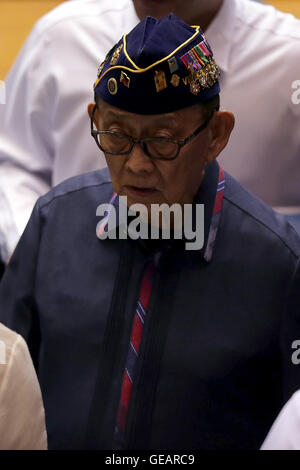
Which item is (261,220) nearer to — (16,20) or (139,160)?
(139,160)

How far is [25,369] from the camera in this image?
4.02 feet

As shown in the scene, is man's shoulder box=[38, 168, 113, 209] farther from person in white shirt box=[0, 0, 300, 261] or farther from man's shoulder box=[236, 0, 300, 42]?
man's shoulder box=[236, 0, 300, 42]

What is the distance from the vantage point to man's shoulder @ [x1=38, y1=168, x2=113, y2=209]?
1.64 meters

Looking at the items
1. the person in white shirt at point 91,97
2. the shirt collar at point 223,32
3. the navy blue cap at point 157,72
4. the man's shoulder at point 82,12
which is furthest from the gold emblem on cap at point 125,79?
the man's shoulder at point 82,12

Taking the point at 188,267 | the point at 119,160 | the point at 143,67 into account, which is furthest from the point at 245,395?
the point at 143,67

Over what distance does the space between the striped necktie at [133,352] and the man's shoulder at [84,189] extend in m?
0.16

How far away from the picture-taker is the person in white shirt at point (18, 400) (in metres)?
1.18

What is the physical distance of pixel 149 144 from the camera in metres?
1.38

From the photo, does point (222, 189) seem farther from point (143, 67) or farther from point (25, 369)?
point (25, 369)

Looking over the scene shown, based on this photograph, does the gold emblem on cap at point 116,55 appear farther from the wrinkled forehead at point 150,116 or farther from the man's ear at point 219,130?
the man's ear at point 219,130

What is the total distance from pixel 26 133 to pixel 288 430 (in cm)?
131

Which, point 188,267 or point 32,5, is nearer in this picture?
point 188,267

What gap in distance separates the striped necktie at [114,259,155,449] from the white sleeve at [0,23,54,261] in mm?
659

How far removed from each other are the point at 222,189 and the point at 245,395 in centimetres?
33
